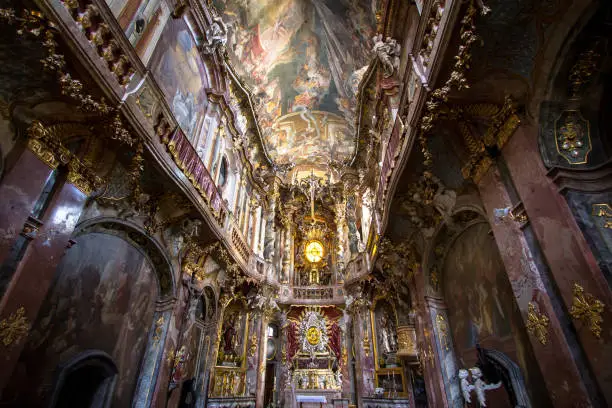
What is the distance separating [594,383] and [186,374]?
10.5m

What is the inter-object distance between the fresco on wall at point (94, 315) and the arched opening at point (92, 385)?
0.19 metres

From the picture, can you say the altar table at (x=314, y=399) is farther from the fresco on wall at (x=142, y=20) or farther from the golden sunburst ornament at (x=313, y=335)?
the fresco on wall at (x=142, y=20)

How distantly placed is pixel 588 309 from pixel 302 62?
1739cm

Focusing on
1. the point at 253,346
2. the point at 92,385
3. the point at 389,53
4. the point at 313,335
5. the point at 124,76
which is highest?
the point at 389,53

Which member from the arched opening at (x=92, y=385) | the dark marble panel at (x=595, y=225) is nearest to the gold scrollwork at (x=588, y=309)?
the dark marble panel at (x=595, y=225)

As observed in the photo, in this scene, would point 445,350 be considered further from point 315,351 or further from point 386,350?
point 315,351

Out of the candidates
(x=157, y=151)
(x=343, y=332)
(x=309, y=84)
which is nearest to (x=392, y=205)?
(x=157, y=151)

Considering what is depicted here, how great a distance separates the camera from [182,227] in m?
9.13

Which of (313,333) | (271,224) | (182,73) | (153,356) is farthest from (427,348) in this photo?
(271,224)

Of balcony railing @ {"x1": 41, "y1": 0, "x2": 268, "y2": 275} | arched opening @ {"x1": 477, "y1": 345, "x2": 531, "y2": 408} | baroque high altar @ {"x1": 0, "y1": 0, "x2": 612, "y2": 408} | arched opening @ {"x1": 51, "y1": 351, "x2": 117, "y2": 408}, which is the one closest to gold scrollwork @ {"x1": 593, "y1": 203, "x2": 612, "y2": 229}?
baroque high altar @ {"x1": 0, "y1": 0, "x2": 612, "y2": 408}

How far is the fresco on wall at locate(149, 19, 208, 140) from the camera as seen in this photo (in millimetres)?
8672

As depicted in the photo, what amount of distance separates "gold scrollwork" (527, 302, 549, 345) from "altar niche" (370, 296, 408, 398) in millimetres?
7706

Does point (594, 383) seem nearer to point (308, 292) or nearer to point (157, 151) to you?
point (157, 151)

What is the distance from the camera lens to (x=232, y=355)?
1370 centimetres
